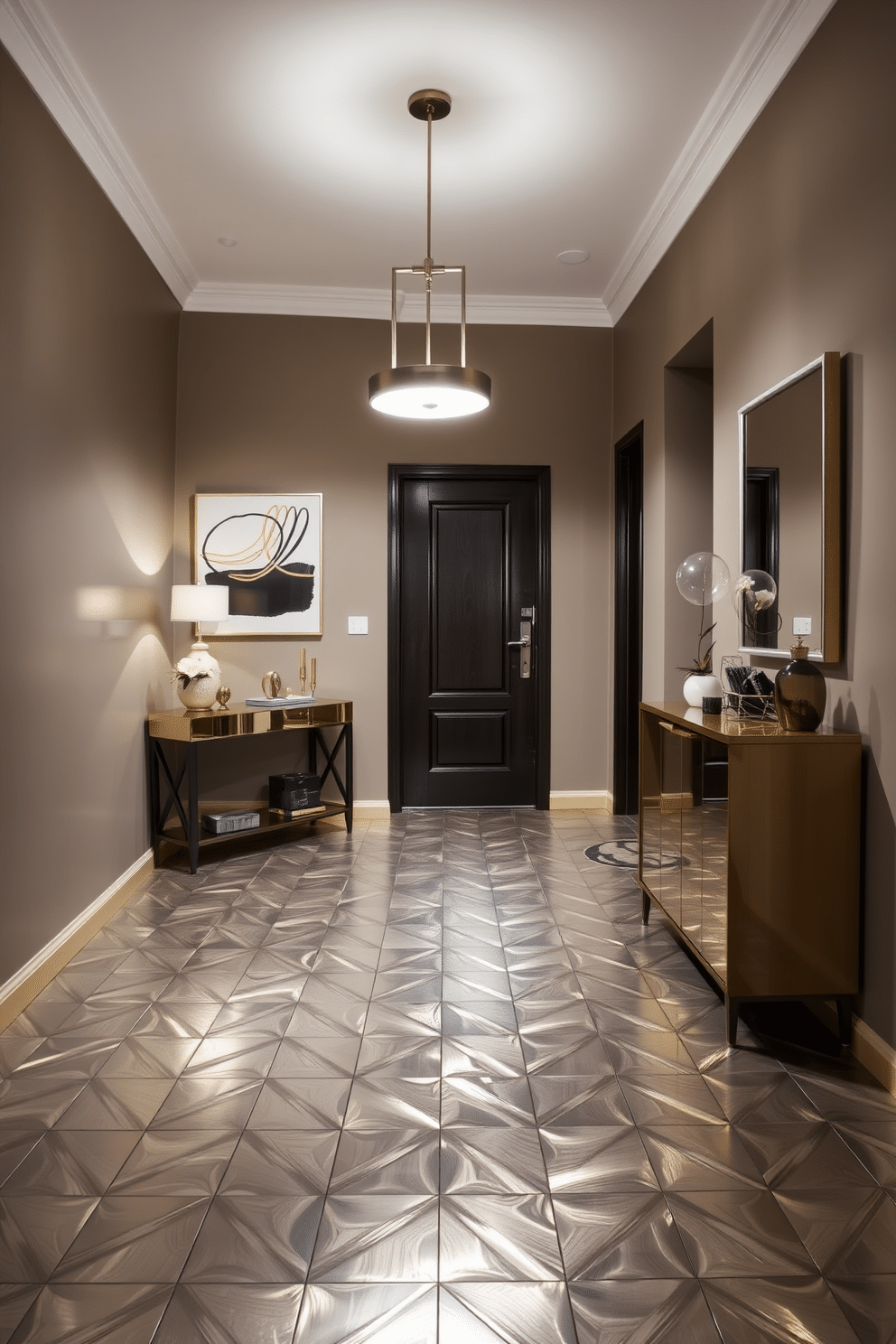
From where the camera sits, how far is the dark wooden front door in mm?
5418

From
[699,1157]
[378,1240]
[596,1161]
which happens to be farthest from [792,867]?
[378,1240]

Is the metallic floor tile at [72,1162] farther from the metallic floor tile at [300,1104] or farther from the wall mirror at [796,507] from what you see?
the wall mirror at [796,507]

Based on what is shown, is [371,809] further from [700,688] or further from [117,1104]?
[117,1104]

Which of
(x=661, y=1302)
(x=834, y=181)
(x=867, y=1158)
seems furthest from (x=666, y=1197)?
(x=834, y=181)

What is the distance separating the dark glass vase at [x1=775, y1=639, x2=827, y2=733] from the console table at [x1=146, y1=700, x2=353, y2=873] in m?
2.66

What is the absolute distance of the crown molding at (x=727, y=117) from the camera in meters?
2.72

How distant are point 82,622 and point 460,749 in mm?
2673

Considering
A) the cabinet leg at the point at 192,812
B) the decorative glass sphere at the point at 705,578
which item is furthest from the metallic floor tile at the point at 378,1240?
the cabinet leg at the point at 192,812

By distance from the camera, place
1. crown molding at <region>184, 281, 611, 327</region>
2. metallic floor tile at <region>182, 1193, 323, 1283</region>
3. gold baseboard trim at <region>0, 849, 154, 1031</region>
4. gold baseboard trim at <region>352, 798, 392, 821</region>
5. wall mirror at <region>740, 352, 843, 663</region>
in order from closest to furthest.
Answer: metallic floor tile at <region>182, 1193, 323, 1283</region>
wall mirror at <region>740, 352, 843, 663</region>
gold baseboard trim at <region>0, 849, 154, 1031</region>
crown molding at <region>184, 281, 611, 327</region>
gold baseboard trim at <region>352, 798, 392, 821</region>

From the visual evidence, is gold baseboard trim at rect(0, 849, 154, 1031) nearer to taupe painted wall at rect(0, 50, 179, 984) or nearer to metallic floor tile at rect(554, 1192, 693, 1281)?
taupe painted wall at rect(0, 50, 179, 984)

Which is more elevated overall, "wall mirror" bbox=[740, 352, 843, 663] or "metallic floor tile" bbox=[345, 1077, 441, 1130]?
"wall mirror" bbox=[740, 352, 843, 663]

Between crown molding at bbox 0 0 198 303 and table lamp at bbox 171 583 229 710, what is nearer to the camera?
crown molding at bbox 0 0 198 303

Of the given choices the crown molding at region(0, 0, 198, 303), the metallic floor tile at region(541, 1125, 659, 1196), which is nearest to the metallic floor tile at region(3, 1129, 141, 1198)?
Result: the metallic floor tile at region(541, 1125, 659, 1196)

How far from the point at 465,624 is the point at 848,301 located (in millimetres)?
3241
